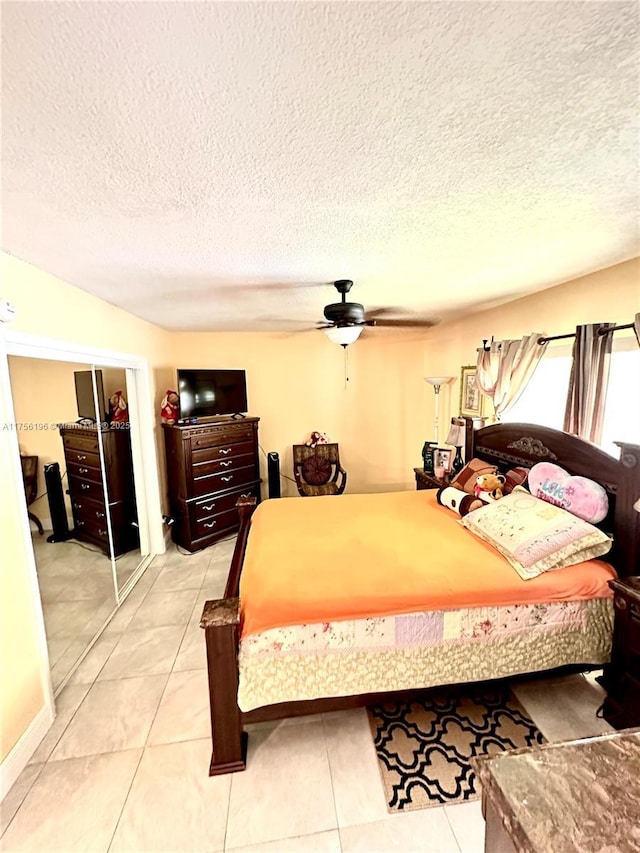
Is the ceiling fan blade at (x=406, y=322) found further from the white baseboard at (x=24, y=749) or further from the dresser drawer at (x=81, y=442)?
A: the white baseboard at (x=24, y=749)

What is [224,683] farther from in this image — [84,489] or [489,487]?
[489,487]

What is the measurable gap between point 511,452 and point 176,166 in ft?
8.78

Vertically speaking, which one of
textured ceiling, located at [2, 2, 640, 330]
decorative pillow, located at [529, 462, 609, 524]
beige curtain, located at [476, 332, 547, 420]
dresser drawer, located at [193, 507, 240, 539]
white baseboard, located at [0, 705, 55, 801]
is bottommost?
white baseboard, located at [0, 705, 55, 801]

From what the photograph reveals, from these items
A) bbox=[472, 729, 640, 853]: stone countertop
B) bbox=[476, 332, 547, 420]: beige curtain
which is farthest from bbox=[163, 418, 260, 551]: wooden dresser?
bbox=[472, 729, 640, 853]: stone countertop

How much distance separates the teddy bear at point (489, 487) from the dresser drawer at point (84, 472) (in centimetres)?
282

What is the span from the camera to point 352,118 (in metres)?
0.90

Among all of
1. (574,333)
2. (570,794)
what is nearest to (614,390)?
(574,333)

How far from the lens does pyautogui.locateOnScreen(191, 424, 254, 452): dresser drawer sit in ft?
11.5

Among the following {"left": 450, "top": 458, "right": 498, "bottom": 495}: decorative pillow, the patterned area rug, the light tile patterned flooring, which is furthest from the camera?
{"left": 450, "top": 458, "right": 498, "bottom": 495}: decorative pillow

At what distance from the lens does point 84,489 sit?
8.28 feet

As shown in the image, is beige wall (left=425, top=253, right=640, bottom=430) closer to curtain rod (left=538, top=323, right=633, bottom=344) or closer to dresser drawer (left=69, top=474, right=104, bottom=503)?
curtain rod (left=538, top=323, right=633, bottom=344)

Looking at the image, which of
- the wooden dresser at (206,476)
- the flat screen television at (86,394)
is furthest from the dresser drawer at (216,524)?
the flat screen television at (86,394)

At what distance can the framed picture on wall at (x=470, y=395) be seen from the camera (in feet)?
11.7

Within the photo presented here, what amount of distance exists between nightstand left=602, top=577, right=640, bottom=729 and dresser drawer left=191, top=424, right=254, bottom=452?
3.25 meters
